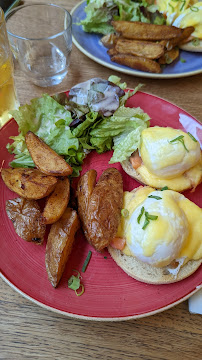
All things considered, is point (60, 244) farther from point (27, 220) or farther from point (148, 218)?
point (148, 218)

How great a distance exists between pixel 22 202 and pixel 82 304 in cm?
61

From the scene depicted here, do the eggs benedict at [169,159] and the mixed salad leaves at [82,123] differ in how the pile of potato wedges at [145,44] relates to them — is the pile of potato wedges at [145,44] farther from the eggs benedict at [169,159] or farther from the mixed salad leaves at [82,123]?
the eggs benedict at [169,159]

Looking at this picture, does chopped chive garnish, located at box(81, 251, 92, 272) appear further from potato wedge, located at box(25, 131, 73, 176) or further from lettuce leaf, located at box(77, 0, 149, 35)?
lettuce leaf, located at box(77, 0, 149, 35)

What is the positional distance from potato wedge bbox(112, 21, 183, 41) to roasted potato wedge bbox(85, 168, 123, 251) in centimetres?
157

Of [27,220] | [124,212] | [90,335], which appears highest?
[27,220]

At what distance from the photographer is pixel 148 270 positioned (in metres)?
1.59

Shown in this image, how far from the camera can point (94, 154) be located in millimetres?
2180

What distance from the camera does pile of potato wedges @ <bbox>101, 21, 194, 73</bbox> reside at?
8.50 feet

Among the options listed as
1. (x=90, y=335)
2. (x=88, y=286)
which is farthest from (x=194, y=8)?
(x=90, y=335)

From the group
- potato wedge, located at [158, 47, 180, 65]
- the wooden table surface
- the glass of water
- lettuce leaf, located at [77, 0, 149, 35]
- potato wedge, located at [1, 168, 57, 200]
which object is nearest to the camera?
the wooden table surface

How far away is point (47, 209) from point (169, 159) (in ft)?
2.37

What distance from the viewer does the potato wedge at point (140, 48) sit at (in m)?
2.59

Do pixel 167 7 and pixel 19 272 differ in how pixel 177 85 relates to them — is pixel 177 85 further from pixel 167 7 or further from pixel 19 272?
pixel 19 272

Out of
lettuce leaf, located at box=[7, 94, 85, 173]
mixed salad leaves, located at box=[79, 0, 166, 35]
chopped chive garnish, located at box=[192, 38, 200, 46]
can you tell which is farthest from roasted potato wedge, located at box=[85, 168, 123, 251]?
mixed salad leaves, located at box=[79, 0, 166, 35]
